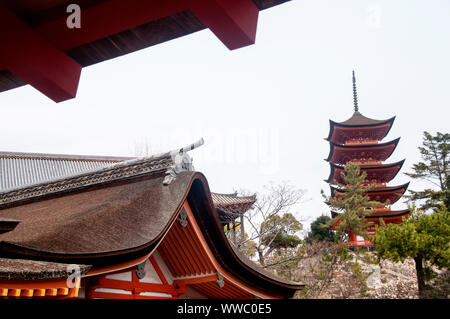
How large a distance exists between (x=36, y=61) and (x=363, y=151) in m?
28.9

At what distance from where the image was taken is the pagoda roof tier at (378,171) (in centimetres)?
2708

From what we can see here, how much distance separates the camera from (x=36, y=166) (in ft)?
55.3

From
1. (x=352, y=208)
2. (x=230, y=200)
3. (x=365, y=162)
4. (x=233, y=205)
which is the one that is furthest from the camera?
A: (x=365, y=162)

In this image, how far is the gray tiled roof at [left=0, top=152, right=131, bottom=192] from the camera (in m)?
15.7

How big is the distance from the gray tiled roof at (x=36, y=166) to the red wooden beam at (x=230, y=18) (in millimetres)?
14306

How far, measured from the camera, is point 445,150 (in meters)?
27.5

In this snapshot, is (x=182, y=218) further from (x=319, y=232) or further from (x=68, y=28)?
(x=319, y=232)

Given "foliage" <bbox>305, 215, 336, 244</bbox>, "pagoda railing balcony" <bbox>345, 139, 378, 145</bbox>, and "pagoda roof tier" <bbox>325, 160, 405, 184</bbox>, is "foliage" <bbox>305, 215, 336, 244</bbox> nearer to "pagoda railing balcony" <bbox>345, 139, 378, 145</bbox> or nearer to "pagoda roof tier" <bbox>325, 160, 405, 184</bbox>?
"pagoda roof tier" <bbox>325, 160, 405, 184</bbox>

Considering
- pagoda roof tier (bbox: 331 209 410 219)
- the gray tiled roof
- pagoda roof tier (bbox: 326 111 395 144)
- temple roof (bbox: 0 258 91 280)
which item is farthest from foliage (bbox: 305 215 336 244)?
temple roof (bbox: 0 258 91 280)

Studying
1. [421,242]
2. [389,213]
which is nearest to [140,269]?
[421,242]

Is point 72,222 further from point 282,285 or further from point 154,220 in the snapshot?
point 282,285

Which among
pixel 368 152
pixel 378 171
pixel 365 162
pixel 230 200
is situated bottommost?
pixel 230 200

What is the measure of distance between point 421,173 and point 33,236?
27.7 meters
